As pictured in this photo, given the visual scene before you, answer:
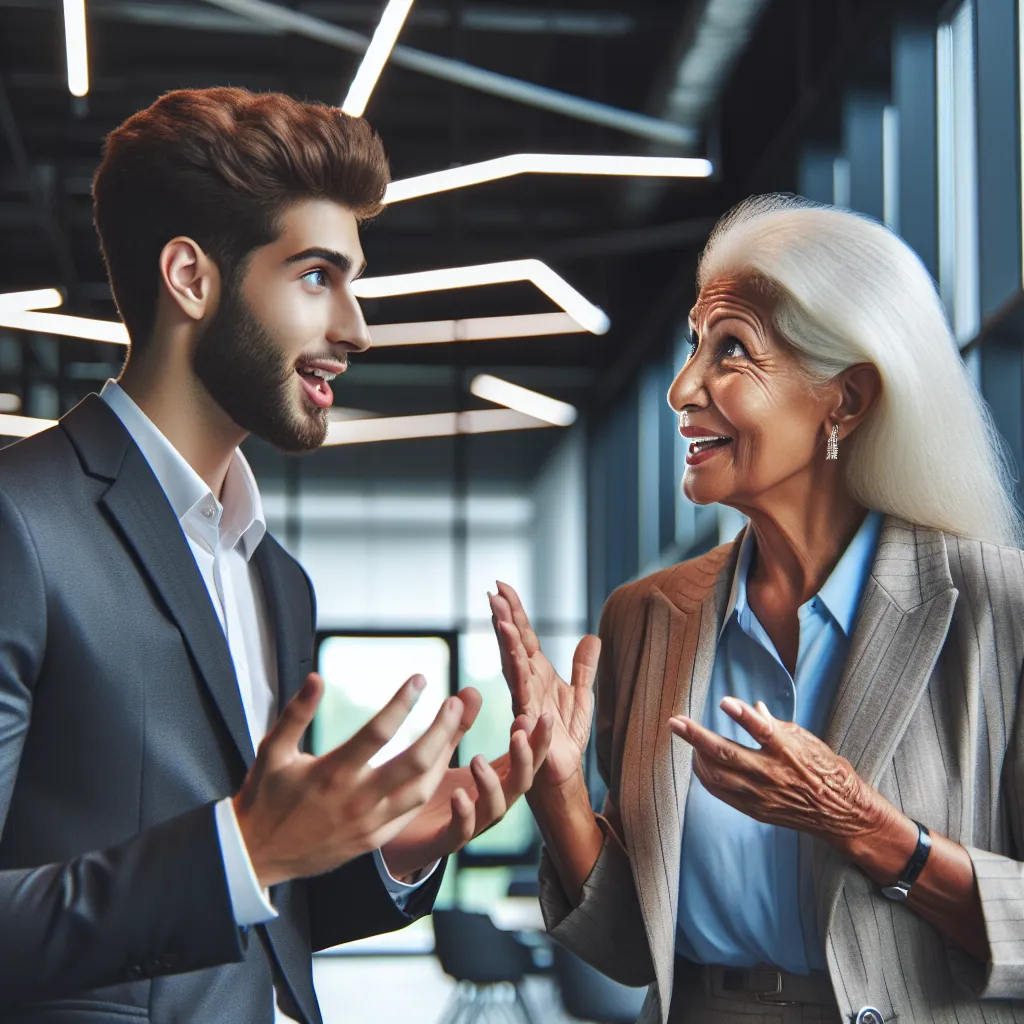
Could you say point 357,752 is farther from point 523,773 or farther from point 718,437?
point 718,437

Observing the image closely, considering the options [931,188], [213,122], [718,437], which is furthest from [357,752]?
[931,188]

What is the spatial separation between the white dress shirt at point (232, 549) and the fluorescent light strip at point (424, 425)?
312 inches

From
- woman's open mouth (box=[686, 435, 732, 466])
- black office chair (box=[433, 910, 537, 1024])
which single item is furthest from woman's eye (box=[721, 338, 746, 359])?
black office chair (box=[433, 910, 537, 1024])

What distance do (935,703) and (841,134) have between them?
6.73m

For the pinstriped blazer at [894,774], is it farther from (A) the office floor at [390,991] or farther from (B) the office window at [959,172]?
(A) the office floor at [390,991]

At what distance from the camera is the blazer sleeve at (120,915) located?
59.0 inches

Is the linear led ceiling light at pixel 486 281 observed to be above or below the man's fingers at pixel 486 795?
above

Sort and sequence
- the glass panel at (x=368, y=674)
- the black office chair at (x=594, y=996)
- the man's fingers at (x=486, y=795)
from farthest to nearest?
the glass panel at (x=368, y=674) < the black office chair at (x=594, y=996) < the man's fingers at (x=486, y=795)

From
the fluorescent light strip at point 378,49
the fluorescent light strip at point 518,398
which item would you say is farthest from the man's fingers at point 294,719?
the fluorescent light strip at point 518,398

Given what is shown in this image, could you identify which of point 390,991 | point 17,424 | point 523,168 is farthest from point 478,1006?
point 523,168

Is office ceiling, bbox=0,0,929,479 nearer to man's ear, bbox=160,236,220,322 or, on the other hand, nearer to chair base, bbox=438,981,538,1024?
chair base, bbox=438,981,538,1024

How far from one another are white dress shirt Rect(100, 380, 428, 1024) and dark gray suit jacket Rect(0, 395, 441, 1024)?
5cm

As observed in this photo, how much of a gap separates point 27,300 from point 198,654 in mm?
6333

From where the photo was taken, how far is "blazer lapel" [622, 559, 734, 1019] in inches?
88.4
